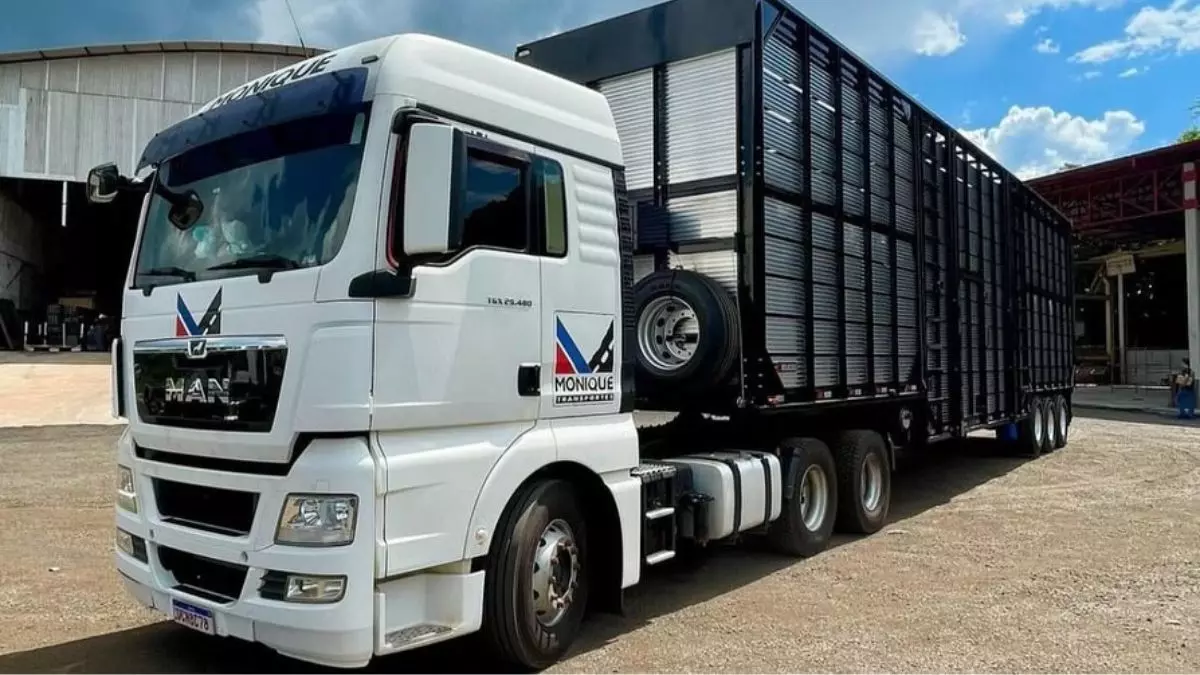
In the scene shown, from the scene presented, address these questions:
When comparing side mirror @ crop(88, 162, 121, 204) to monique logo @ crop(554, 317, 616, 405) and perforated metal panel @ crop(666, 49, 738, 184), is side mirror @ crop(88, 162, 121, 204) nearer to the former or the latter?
monique logo @ crop(554, 317, 616, 405)

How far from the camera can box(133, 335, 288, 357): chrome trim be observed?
374 centimetres

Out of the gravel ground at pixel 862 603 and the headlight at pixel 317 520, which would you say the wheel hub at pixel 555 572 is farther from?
the headlight at pixel 317 520

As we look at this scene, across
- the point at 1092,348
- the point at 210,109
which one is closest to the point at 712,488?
the point at 210,109

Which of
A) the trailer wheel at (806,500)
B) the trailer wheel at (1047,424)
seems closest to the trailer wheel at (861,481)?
the trailer wheel at (806,500)

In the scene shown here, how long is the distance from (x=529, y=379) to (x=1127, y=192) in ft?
92.7

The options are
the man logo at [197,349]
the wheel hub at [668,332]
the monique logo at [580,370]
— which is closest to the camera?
the man logo at [197,349]

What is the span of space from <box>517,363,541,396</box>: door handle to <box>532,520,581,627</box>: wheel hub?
688 millimetres

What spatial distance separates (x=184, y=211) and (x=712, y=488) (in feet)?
11.7

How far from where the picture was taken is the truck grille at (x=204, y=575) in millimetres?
3842

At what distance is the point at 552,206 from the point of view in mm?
4594

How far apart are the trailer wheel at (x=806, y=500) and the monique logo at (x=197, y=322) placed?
14.4 feet

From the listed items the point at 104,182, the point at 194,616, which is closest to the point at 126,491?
the point at 194,616

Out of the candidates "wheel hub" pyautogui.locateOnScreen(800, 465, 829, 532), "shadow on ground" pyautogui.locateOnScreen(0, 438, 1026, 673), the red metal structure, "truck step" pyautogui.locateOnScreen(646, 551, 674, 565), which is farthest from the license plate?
the red metal structure

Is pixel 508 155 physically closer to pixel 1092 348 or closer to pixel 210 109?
pixel 210 109
